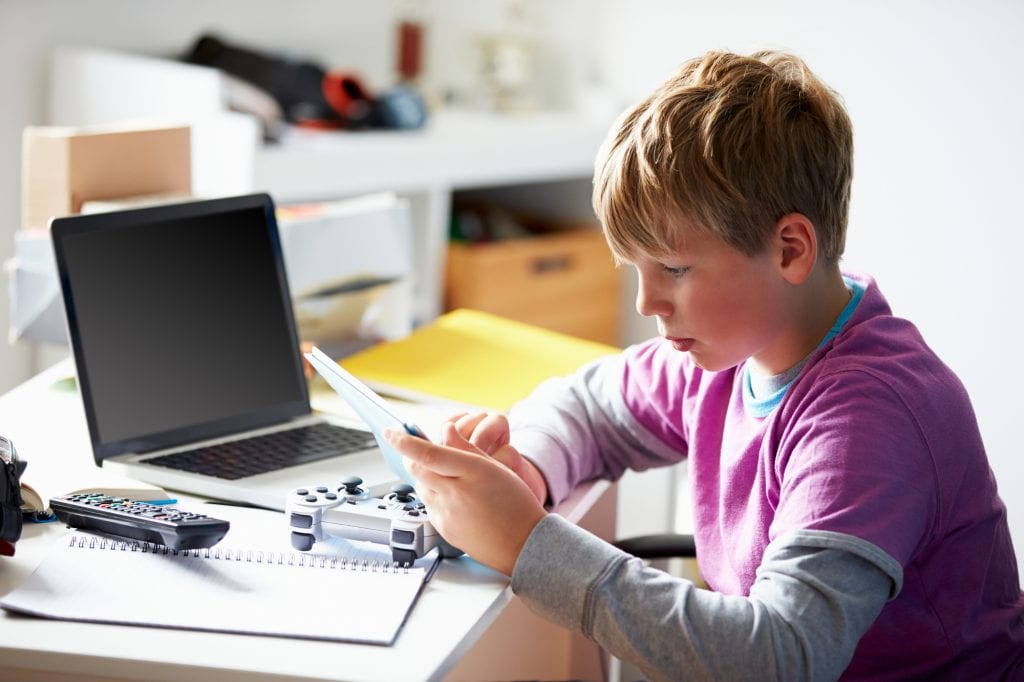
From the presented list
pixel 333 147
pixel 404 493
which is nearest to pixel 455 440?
pixel 404 493

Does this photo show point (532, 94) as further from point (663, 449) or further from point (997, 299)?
Result: point (663, 449)

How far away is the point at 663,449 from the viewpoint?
4.16 ft

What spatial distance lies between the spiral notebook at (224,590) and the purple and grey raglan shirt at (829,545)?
12 cm

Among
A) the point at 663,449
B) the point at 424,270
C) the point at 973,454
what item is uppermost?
the point at 973,454

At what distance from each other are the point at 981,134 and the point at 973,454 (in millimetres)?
1690

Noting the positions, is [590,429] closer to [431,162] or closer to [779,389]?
[779,389]

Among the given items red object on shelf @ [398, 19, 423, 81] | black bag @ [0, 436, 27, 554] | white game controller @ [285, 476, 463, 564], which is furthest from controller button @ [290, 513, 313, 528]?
red object on shelf @ [398, 19, 423, 81]

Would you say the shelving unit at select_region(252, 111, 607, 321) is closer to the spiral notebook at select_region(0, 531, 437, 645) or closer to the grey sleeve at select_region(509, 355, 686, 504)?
the grey sleeve at select_region(509, 355, 686, 504)

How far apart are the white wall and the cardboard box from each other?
1490mm

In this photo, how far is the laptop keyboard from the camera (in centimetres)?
118

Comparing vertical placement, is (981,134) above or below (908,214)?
above

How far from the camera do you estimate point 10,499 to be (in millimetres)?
987

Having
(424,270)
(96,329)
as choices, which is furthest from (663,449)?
(424,270)

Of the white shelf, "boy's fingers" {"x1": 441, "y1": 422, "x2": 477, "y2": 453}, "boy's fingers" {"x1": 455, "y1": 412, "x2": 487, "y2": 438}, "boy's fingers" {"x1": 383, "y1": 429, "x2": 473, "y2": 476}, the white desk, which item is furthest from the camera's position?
the white shelf
